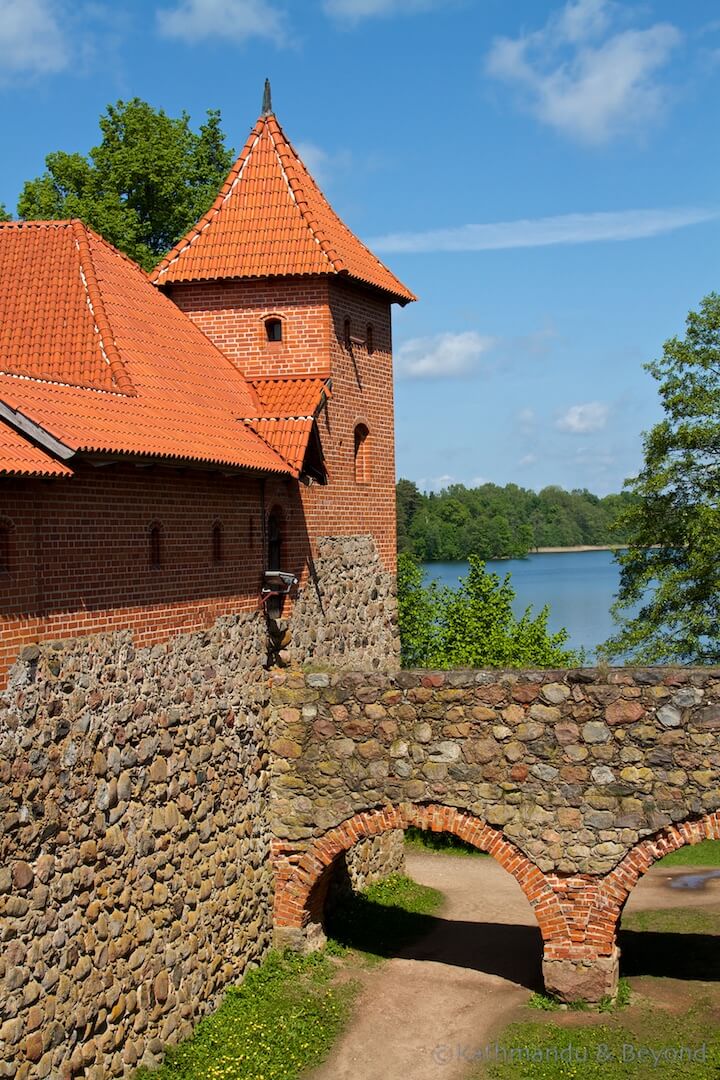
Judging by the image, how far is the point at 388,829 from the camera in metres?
12.8

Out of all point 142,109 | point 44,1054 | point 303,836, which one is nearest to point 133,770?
point 44,1054

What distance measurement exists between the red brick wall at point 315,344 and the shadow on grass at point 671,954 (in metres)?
6.05

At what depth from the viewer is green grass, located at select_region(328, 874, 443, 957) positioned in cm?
1454

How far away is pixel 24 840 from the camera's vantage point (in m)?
8.84

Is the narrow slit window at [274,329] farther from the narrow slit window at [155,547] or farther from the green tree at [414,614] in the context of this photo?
the green tree at [414,614]

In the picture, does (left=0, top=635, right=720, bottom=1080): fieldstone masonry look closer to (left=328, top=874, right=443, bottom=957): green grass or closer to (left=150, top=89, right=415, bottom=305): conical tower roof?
(left=328, top=874, right=443, bottom=957): green grass

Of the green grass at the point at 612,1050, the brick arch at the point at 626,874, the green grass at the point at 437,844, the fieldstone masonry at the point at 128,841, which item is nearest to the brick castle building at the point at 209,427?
the fieldstone masonry at the point at 128,841

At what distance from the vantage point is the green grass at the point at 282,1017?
10.8 m

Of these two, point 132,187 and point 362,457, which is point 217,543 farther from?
point 132,187

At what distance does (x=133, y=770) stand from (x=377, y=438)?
731 cm

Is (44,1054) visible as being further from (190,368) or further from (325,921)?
(190,368)

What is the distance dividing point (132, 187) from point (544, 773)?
54.2 feet

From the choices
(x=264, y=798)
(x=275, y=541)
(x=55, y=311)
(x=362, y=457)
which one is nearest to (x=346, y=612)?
(x=275, y=541)

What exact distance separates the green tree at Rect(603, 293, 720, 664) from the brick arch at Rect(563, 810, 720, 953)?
34.5ft
